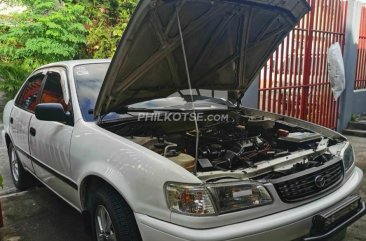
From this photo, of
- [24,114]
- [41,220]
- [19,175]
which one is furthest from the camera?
[19,175]

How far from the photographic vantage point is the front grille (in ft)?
7.58

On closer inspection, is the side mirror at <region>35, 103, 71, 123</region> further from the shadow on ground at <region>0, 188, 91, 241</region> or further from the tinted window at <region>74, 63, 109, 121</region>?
the shadow on ground at <region>0, 188, 91, 241</region>

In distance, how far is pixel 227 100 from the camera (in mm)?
4340

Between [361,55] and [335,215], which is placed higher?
[361,55]

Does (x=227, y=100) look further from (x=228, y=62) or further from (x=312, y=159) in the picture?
(x=312, y=159)

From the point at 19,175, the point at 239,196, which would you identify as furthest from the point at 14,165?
the point at 239,196

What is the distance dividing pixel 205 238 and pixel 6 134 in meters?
3.70

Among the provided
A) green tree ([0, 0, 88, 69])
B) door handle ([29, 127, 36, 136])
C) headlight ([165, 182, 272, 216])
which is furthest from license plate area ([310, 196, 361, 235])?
green tree ([0, 0, 88, 69])

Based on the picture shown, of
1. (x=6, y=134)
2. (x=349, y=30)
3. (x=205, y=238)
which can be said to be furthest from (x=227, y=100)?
(x=349, y=30)

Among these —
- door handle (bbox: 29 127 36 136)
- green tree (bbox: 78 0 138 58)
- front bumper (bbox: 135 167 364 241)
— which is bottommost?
front bumper (bbox: 135 167 364 241)

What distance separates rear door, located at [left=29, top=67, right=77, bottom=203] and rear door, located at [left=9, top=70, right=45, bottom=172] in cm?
18

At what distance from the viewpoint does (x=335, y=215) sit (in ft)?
8.11

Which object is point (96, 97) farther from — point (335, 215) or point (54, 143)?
point (335, 215)

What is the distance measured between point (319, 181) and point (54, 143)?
2.21 metres
